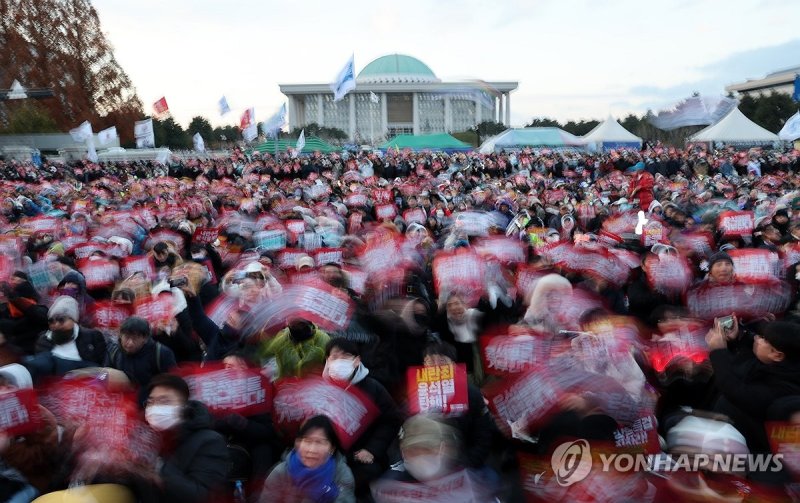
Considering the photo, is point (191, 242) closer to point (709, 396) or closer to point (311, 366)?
point (311, 366)

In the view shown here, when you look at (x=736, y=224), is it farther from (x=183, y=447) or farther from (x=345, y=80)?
(x=345, y=80)

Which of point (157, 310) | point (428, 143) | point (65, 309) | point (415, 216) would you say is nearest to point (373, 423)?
point (157, 310)

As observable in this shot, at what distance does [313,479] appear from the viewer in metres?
3.00

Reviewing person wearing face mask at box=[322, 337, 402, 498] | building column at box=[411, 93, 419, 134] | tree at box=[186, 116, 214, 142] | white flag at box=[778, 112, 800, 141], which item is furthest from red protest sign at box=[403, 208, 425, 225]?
building column at box=[411, 93, 419, 134]

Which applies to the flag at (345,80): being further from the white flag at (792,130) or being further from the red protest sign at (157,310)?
the red protest sign at (157,310)

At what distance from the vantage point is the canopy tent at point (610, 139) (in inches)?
1373

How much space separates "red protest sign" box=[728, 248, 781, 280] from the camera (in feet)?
20.0

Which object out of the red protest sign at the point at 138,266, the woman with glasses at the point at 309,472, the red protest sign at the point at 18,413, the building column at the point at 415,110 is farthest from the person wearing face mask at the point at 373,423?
the building column at the point at 415,110

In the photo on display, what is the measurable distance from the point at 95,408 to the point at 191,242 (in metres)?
6.04

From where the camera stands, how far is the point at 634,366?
145 inches

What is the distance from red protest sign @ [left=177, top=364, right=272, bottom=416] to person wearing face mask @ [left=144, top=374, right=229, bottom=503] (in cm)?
37

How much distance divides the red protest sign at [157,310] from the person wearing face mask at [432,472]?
248cm

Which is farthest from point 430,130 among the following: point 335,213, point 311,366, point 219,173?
point 311,366

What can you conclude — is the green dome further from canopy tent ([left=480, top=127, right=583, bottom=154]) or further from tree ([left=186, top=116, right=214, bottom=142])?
canopy tent ([left=480, top=127, right=583, bottom=154])
